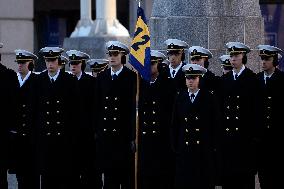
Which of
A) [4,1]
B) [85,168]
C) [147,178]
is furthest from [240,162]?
[4,1]

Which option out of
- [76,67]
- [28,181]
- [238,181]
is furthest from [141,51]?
[28,181]

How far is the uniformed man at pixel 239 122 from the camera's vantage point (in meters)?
13.3

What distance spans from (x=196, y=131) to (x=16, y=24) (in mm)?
18426

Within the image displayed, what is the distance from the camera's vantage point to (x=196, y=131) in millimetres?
12688

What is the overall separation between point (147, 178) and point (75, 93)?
1.36 meters

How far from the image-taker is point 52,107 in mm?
13695

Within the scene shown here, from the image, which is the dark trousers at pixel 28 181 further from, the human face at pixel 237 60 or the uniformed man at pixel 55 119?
the human face at pixel 237 60

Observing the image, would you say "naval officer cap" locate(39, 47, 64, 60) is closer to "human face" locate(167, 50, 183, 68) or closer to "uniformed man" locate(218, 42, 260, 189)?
"human face" locate(167, 50, 183, 68)

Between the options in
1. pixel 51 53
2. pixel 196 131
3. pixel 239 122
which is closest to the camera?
pixel 196 131

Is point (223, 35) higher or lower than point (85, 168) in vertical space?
higher

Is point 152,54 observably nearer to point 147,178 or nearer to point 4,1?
point 147,178

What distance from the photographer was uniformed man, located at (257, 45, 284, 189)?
13.4m

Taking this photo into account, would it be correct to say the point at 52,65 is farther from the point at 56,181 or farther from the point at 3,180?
the point at 3,180

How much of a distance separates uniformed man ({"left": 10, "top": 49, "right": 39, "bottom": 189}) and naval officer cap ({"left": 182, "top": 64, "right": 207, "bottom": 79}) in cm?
227
